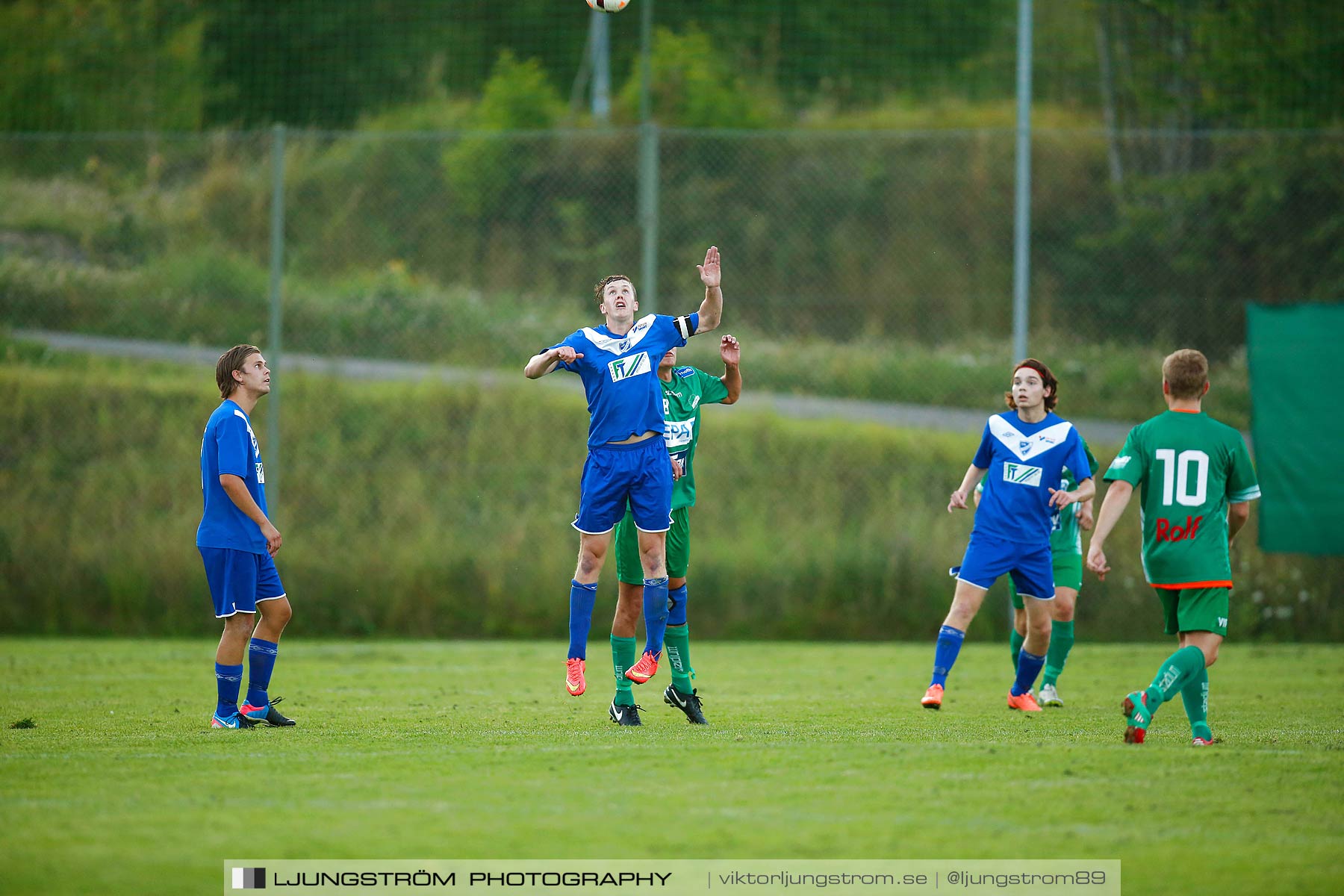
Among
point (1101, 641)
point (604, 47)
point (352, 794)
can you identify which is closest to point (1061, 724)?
point (352, 794)

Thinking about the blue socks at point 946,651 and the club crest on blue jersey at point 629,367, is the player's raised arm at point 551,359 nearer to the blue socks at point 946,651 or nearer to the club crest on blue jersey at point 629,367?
the club crest on blue jersey at point 629,367

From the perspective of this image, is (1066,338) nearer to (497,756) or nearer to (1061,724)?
(1061,724)

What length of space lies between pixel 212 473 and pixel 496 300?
348 inches

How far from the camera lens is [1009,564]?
25.6 ft

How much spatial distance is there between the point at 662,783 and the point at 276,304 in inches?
374

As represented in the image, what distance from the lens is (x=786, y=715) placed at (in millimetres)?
7629

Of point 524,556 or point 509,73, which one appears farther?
point 509,73

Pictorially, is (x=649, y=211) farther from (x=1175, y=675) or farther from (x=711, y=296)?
(x=1175, y=675)

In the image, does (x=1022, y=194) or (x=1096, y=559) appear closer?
(x=1096, y=559)

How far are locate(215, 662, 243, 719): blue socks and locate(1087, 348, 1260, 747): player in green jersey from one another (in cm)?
426

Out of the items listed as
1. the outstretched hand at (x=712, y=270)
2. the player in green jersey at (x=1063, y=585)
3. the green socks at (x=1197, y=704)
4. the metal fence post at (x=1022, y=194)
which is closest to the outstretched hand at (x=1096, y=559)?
the green socks at (x=1197, y=704)

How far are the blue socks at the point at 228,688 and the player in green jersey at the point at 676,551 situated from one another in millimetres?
1918

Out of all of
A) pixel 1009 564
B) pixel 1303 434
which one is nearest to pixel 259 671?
pixel 1009 564

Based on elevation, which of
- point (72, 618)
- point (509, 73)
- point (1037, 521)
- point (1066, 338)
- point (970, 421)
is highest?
point (509, 73)
